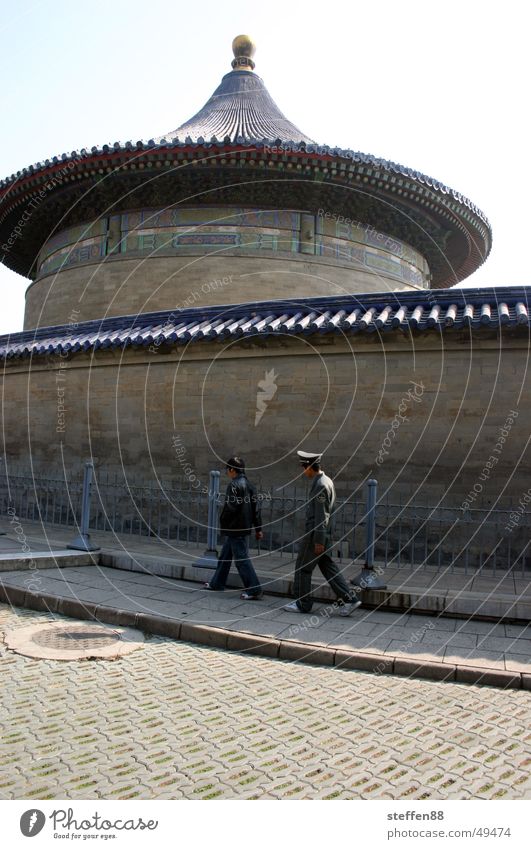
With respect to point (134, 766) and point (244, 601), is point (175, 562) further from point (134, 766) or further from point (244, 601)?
point (134, 766)

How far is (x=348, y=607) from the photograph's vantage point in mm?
7363

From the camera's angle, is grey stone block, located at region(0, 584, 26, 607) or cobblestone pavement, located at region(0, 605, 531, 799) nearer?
cobblestone pavement, located at region(0, 605, 531, 799)

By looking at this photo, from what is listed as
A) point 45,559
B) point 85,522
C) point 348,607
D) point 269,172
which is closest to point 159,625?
point 348,607

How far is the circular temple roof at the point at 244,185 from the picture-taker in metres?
15.5

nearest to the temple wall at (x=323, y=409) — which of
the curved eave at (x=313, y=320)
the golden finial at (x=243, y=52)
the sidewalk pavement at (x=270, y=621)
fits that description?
the curved eave at (x=313, y=320)

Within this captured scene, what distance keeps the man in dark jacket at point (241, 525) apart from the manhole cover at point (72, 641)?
158 cm

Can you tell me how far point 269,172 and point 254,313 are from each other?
18.9 ft

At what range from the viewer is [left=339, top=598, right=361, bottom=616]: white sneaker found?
733 cm

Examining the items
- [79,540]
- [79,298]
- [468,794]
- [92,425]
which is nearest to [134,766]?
[468,794]

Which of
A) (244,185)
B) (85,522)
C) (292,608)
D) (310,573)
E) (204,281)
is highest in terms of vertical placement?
(244,185)

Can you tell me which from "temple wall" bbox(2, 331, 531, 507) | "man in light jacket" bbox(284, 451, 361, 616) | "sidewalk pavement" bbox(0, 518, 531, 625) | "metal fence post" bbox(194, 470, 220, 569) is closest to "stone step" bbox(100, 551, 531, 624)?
"sidewalk pavement" bbox(0, 518, 531, 625)

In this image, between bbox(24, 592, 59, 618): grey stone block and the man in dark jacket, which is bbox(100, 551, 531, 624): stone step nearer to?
the man in dark jacket

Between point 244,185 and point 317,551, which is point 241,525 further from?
point 244,185

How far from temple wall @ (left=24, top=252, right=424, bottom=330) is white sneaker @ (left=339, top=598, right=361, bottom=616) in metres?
10.3
